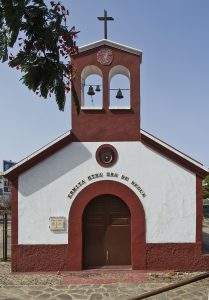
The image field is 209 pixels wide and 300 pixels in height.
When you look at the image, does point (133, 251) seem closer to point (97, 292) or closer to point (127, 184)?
point (127, 184)

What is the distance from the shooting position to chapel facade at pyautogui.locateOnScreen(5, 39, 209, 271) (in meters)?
13.6

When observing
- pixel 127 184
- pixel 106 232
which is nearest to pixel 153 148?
pixel 127 184

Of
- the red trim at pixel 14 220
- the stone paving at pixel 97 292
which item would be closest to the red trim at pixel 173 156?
the stone paving at pixel 97 292

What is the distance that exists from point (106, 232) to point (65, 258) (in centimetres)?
156

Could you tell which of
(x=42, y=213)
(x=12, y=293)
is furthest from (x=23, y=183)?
(x=12, y=293)

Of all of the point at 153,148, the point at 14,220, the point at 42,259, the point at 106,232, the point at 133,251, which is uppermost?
the point at 153,148

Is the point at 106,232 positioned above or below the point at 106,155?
below

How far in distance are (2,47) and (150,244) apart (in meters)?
10.6

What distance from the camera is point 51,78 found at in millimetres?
4238

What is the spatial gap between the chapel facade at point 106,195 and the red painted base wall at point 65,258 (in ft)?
0.10

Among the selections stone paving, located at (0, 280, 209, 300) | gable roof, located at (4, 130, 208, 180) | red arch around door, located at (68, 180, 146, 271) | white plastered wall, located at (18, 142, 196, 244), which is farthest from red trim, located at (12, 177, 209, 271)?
stone paving, located at (0, 280, 209, 300)

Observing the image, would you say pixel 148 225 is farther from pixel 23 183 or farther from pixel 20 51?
pixel 20 51

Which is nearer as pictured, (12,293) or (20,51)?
(20,51)

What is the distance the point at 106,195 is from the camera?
1399 centimetres
